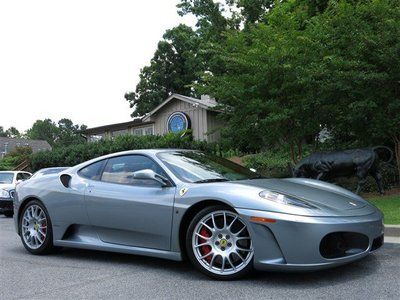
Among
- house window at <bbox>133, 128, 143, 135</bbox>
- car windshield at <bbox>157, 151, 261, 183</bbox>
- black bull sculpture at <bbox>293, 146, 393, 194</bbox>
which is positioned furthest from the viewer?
house window at <bbox>133, 128, 143, 135</bbox>

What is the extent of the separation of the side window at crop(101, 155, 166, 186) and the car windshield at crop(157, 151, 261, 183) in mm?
151

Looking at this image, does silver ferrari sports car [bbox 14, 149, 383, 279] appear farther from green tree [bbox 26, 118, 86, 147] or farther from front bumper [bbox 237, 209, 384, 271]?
green tree [bbox 26, 118, 86, 147]

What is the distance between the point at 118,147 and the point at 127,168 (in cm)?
1369

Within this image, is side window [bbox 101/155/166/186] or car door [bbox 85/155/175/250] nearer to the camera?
car door [bbox 85/155/175/250]

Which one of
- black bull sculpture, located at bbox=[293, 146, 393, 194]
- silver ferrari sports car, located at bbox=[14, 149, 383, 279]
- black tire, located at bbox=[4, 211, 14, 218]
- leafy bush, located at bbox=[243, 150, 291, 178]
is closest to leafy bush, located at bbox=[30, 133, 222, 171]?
leafy bush, located at bbox=[243, 150, 291, 178]

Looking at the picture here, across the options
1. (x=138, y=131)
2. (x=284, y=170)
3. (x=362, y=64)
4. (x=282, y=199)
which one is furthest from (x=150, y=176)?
(x=138, y=131)

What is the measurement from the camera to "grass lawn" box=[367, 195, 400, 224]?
6880 mm

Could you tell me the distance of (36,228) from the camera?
6.00 meters

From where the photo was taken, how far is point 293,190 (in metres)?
4.70

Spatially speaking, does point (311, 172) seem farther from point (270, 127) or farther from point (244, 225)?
point (244, 225)

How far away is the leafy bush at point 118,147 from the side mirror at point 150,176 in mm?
12641

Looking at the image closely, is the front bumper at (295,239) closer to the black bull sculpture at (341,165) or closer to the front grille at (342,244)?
the front grille at (342,244)

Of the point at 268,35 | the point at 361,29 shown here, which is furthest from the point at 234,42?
the point at 361,29

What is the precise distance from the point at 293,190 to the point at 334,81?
6.00 m
